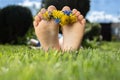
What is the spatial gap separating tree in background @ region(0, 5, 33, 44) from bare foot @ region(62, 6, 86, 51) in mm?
11308

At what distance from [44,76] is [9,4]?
13.9 m

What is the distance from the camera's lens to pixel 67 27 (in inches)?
141

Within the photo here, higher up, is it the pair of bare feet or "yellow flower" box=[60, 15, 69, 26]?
"yellow flower" box=[60, 15, 69, 26]

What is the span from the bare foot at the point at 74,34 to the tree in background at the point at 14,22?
11308 mm

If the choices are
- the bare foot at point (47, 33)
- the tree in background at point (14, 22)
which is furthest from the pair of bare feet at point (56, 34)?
the tree in background at point (14, 22)

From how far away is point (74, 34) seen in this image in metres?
3.49

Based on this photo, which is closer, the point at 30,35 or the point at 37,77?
the point at 37,77

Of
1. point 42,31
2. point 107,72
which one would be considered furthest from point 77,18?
point 107,72

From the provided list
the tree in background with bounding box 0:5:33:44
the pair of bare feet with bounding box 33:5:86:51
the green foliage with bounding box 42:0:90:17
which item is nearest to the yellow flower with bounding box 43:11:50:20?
the pair of bare feet with bounding box 33:5:86:51

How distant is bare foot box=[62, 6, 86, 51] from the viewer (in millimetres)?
3479

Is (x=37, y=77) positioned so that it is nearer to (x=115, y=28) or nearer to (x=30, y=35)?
(x=30, y=35)

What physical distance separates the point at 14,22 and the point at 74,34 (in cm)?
1165

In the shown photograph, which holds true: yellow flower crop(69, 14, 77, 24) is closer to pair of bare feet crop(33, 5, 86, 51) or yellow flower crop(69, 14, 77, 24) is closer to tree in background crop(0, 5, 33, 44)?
pair of bare feet crop(33, 5, 86, 51)

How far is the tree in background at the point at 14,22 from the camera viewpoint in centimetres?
1488
